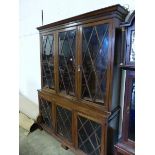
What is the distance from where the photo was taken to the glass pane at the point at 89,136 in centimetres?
183

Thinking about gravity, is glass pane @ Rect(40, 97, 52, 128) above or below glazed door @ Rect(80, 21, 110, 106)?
below

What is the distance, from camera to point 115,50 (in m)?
1.62

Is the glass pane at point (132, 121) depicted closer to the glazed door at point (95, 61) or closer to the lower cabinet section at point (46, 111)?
the glazed door at point (95, 61)

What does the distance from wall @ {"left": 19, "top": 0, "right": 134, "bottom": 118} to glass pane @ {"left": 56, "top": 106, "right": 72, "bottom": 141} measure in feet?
3.46

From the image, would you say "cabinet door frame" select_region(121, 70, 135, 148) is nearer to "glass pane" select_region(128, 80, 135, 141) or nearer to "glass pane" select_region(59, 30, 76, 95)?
"glass pane" select_region(128, 80, 135, 141)

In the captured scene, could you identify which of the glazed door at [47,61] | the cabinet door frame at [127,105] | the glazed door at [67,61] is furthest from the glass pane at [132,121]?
the glazed door at [47,61]

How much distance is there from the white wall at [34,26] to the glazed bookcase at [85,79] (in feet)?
1.36

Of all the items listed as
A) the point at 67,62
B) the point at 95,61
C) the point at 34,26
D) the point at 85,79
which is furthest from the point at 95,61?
the point at 34,26

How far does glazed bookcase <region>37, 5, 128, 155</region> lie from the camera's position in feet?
5.36

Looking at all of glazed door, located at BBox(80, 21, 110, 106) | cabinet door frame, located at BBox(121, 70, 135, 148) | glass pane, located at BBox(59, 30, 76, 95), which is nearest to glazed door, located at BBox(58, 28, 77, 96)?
glass pane, located at BBox(59, 30, 76, 95)

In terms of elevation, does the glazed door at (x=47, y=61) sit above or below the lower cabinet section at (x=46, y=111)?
above

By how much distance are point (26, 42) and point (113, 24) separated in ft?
8.01
